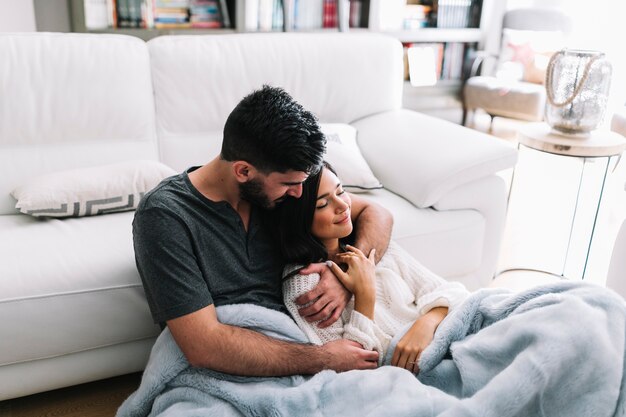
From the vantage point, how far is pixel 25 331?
1455 mm

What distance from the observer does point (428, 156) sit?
6.69 ft

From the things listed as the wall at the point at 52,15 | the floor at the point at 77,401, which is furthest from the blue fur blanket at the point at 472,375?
the wall at the point at 52,15

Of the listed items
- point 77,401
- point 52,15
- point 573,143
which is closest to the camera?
point 77,401

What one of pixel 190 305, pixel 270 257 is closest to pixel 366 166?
pixel 270 257

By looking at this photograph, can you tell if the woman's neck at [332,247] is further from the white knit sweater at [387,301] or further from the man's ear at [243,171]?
the man's ear at [243,171]

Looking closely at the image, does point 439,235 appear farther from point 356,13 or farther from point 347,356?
point 356,13

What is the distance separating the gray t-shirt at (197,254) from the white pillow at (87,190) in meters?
0.56

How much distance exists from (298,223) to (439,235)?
0.74 metres

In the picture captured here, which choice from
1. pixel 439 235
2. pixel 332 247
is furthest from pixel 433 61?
pixel 332 247

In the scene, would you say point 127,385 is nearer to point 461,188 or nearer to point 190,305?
point 190,305

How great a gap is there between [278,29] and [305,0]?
25 cm

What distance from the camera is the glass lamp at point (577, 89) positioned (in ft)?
7.09

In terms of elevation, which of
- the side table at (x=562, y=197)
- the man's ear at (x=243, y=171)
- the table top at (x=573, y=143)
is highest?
the man's ear at (x=243, y=171)

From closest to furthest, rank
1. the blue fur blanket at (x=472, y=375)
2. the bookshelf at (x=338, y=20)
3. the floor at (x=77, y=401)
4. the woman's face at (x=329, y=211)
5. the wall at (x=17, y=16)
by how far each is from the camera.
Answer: the blue fur blanket at (x=472, y=375) < the woman's face at (x=329, y=211) < the floor at (x=77, y=401) < the wall at (x=17, y=16) < the bookshelf at (x=338, y=20)
